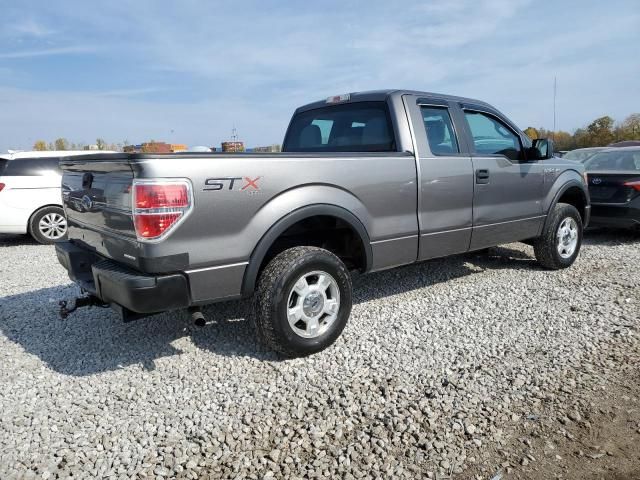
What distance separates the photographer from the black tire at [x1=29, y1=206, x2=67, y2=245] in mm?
8195

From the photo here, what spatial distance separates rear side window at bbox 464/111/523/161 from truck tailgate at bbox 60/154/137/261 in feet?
10.8

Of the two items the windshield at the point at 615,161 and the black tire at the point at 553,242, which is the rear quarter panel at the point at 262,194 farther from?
the windshield at the point at 615,161

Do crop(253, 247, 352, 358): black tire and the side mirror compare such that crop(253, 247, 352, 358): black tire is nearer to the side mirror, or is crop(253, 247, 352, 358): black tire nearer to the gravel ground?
the gravel ground

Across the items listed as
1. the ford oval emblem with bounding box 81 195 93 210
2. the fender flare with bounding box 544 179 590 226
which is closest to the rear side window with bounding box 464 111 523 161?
the fender flare with bounding box 544 179 590 226

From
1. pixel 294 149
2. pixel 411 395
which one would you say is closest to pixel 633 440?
pixel 411 395

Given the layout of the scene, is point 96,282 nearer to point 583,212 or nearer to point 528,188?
point 528,188

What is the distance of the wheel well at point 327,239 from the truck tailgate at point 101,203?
1.04 meters

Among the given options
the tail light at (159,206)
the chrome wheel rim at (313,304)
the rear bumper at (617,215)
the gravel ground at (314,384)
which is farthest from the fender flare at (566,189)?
the tail light at (159,206)

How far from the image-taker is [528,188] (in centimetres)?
503

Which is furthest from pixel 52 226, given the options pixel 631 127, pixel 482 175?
pixel 631 127

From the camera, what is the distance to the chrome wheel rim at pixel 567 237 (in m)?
5.50

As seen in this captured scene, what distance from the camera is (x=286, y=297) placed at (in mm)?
3150

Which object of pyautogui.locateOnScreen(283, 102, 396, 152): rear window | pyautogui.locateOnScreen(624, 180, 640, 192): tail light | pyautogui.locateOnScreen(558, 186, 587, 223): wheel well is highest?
pyautogui.locateOnScreen(283, 102, 396, 152): rear window

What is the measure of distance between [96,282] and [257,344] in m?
1.25
